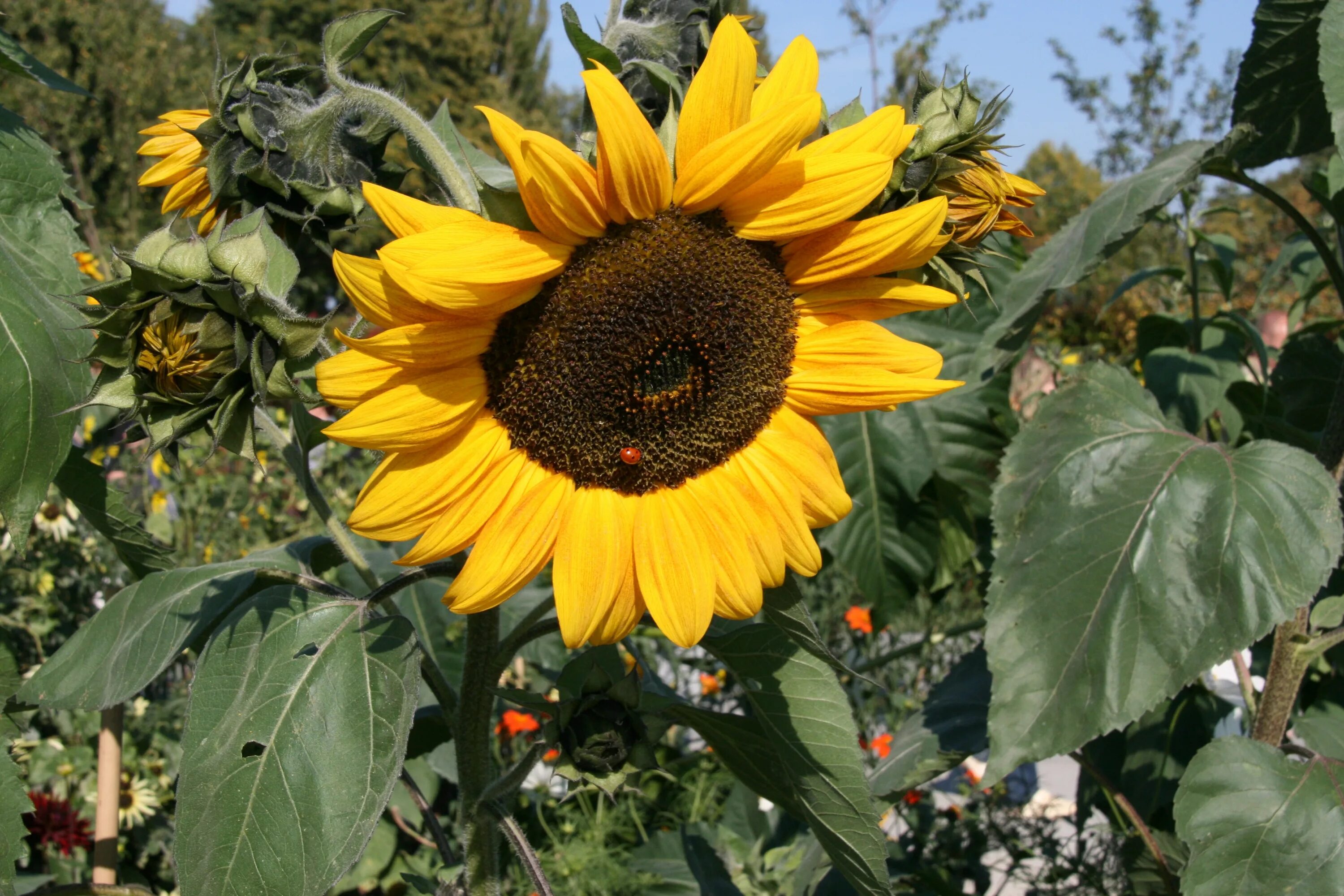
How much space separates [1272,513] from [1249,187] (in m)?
0.68

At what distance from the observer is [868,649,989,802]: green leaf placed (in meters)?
1.72

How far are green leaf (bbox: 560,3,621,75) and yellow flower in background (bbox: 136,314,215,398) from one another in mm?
440

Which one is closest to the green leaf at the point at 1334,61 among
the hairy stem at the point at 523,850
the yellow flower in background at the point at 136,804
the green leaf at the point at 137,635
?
the hairy stem at the point at 523,850

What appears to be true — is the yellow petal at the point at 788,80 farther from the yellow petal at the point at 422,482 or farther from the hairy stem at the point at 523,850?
the hairy stem at the point at 523,850

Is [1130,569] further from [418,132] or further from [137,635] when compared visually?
[137,635]

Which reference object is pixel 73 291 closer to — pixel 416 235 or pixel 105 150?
pixel 416 235

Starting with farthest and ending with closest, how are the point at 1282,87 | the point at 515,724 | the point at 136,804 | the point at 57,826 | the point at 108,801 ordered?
the point at 515,724 → the point at 136,804 → the point at 57,826 → the point at 1282,87 → the point at 108,801

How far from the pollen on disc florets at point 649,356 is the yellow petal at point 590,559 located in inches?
1.1

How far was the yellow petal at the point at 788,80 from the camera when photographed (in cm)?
94

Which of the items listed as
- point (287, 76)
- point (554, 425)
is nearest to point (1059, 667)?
point (554, 425)

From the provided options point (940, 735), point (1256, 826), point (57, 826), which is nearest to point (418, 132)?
point (940, 735)

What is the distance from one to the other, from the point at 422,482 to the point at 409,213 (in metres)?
0.24

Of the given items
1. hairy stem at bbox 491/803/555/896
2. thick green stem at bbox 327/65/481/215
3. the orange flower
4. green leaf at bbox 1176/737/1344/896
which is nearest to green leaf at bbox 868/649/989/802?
green leaf at bbox 1176/737/1344/896

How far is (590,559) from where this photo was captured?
40.1 inches
